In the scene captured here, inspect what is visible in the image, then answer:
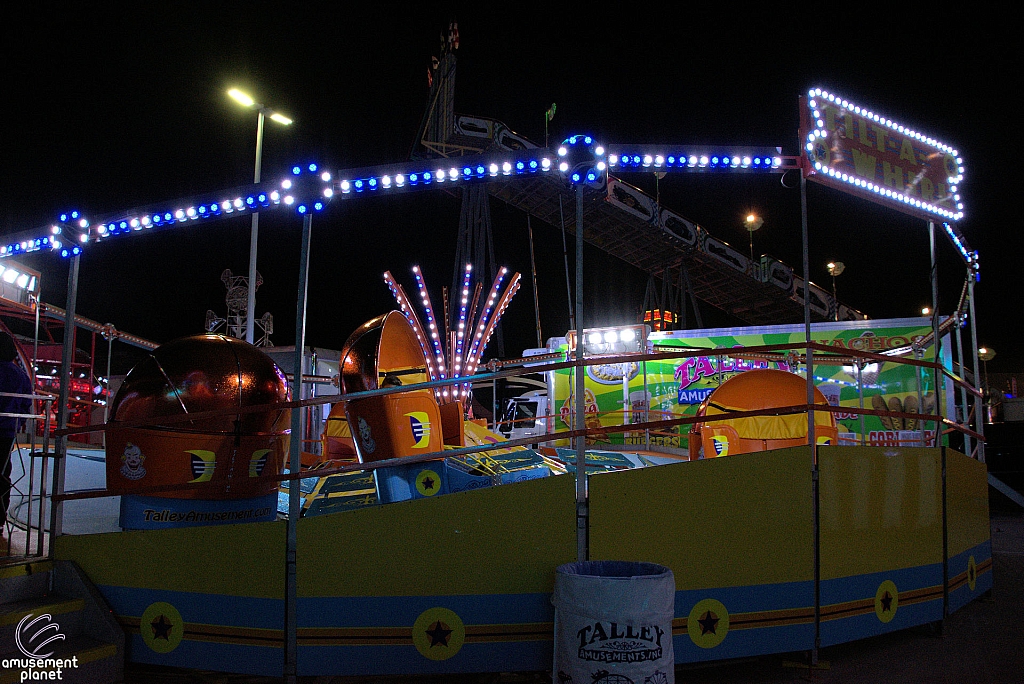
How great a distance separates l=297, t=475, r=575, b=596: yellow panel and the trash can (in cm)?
66

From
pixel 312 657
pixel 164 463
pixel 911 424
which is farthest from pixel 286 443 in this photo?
pixel 911 424

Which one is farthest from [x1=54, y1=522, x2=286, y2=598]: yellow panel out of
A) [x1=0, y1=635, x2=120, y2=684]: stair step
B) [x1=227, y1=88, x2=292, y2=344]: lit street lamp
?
[x1=227, y1=88, x2=292, y2=344]: lit street lamp

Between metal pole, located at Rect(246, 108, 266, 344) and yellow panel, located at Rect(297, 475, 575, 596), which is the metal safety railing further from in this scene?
metal pole, located at Rect(246, 108, 266, 344)

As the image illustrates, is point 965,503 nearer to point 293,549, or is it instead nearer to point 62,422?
point 293,549

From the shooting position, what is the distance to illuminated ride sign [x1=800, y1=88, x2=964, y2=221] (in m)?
6.19

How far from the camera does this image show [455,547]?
15.5ft

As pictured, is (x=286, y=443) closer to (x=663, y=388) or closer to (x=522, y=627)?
(x=522, y=627)

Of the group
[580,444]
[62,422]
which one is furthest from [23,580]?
[580,444]

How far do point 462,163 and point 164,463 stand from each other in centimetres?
373

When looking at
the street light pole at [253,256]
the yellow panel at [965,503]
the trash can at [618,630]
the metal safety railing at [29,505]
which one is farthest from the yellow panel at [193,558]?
the street light pole at [253,256]

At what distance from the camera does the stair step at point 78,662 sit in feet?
14.2

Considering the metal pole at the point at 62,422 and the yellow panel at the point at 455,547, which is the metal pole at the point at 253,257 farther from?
the yellow panel at the point at 455,547

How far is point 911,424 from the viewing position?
16.8 metres

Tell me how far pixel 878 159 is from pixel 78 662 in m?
8.27
